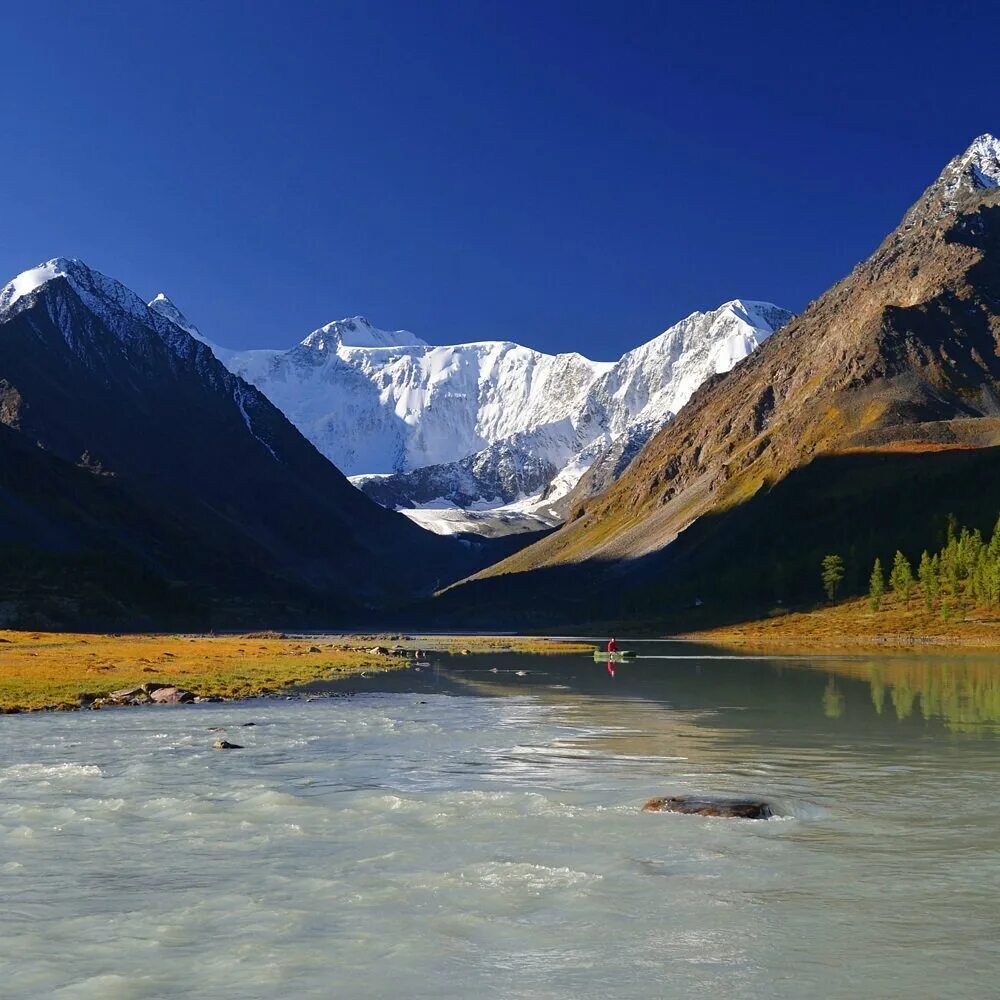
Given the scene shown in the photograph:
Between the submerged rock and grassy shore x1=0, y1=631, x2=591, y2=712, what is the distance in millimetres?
47086

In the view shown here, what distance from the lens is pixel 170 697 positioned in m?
74.6

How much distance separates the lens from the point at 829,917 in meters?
23.0

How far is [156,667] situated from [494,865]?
8354 cm

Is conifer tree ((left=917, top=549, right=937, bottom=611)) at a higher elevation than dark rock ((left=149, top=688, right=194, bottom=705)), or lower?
higher

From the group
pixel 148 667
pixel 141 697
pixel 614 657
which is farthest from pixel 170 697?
pixel 614 657

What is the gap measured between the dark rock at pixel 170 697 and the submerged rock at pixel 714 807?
158ft

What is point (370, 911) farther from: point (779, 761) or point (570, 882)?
point (779, 761)

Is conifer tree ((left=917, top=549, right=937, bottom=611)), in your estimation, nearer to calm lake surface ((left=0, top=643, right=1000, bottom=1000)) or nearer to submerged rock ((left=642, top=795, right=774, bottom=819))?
calm lake surface ((left=0, top=643, right=1000, bottom=1000))

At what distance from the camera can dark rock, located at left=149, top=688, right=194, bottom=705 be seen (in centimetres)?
7438

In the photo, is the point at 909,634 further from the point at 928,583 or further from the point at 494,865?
the point at 494,865

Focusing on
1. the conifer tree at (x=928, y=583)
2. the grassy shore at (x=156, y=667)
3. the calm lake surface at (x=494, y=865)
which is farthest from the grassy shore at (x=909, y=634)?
the calm lake surface at (x=494, y=865)

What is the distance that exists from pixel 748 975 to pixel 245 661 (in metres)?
108

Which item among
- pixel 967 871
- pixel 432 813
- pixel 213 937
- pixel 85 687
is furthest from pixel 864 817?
pixel 85 687

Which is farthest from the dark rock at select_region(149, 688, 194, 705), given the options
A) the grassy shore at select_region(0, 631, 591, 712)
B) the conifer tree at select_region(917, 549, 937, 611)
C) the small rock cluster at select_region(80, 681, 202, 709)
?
the conifer tree at select_region(917, 549, 937, 611)
